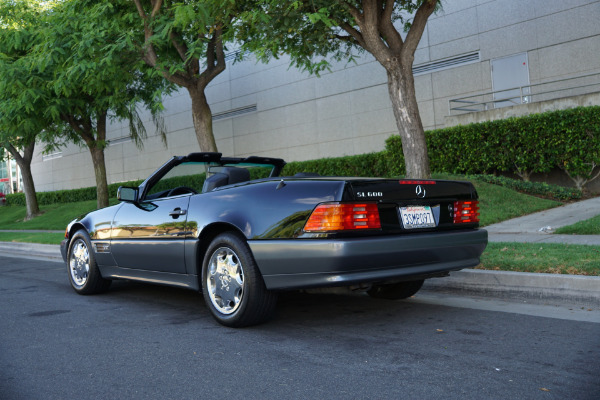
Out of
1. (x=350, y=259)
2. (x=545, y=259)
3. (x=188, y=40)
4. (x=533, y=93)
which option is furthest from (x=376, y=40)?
(x=533, y=93)

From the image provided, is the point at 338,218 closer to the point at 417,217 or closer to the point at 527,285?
the point at 417,217

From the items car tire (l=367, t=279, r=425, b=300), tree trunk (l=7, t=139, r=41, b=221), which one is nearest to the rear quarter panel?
car tire (l=367, t=279, r=425, b=300)

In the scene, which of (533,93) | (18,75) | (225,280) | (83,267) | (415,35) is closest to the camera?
(225,280)

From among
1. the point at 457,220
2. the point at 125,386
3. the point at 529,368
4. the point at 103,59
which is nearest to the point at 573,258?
the point at 457,220

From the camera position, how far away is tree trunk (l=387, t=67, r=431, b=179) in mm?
10664

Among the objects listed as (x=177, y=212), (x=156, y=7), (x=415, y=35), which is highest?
(x=156, y=7)

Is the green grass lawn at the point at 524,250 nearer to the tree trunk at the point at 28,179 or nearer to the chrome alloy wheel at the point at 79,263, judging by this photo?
the chrome alloy wheel at the point at 79,263

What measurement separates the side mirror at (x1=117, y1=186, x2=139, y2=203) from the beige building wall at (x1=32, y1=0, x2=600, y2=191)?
1119cm

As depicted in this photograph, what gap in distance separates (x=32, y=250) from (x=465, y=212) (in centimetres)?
1104

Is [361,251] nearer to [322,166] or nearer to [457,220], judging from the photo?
[457,220]

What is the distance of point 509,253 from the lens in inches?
255

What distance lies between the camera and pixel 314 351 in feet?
12.2

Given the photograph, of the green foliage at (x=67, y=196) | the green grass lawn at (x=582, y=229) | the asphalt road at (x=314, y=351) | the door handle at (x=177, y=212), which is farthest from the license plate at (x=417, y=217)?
the green foliage at (x=67, y=196)

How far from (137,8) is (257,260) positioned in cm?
1068
